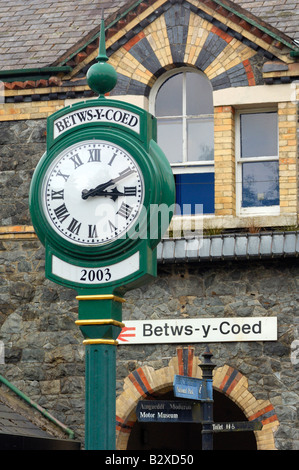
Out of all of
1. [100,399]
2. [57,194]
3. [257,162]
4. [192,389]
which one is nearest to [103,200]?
[57,194]

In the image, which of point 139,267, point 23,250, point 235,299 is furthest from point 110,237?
point 23,250

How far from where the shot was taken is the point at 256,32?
1462 centimetres

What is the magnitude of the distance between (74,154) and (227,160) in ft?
24.9

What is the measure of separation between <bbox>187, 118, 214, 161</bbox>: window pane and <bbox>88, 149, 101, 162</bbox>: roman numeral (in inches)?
309

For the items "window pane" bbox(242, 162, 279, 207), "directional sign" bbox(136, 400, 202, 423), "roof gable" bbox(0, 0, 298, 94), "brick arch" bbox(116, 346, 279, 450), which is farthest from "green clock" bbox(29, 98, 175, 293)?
"roof gable" bbox(0, 0, 298, 94)

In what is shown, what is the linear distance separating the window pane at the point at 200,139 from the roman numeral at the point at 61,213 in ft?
26.1

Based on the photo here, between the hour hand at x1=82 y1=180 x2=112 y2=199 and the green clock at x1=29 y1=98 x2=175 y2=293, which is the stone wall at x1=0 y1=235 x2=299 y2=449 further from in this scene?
the hour hand at x1=82 y1=180 x2=112 y2=199

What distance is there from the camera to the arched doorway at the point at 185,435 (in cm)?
1703

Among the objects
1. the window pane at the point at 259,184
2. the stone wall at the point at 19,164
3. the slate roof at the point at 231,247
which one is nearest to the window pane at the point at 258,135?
the window pane at the point at 259,184

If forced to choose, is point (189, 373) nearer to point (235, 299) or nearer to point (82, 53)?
point (235, 299)

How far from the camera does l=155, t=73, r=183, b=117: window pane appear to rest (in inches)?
599

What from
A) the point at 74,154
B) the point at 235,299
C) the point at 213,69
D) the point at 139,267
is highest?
the point at 213,69

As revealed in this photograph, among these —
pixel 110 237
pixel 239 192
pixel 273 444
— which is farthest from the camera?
pixel 239 192

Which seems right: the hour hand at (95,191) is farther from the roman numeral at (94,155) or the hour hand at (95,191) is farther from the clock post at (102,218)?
the roman numeral at (94,155)
